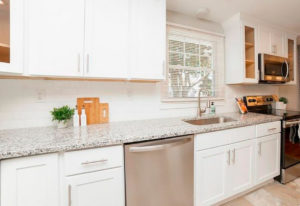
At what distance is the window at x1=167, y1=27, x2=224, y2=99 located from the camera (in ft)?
6.55

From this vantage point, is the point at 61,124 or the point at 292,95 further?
the point at 292,95

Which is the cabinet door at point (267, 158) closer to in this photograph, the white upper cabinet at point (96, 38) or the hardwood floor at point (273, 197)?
the hardwood floor at point (273, 197)

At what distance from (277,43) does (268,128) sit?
60.4 inches

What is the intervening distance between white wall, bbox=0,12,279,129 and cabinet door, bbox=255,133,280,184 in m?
0.69

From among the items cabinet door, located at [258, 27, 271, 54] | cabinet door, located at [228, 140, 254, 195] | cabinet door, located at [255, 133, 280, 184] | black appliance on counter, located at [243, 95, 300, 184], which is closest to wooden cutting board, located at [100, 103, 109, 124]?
cabinet door, located at [228, 140, 254, 195]

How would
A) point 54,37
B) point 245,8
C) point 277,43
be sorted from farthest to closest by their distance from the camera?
point 277,43 < point 245,8 < point 54,37

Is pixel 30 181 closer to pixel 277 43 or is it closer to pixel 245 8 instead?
pixel 245 8

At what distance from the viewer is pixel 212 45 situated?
7.45 feet

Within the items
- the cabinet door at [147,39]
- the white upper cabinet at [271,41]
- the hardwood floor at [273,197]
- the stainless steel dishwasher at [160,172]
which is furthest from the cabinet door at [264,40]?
the stainless steel dishwasher at [160,172]

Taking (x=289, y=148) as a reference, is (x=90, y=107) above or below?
above

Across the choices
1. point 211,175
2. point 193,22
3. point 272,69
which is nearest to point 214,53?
point 193,22

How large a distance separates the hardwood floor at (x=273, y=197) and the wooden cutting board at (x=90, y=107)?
5.61ft

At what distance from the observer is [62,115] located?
4.44ft

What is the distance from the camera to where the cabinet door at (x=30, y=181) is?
32.6 inches
